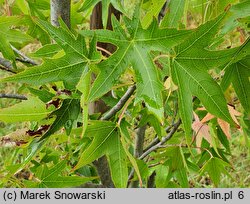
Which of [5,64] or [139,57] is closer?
[139,57]

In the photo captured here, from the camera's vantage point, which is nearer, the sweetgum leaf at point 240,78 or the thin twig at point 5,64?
the sweetgum leaf at point 240,78

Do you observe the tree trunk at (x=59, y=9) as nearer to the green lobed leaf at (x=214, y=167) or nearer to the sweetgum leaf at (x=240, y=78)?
the sweetgum leaf at (x=240, y=78)

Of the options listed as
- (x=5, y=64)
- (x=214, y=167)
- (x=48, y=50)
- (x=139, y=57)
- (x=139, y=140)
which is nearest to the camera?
(x=139, y=57)

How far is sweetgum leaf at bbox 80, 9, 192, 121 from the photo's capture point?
24.1 inches

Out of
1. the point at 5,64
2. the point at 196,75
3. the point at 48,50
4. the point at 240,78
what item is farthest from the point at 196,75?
the point at 5,64

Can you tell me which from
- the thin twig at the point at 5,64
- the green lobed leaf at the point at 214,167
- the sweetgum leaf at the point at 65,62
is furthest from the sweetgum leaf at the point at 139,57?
the green lobed leaf at the point at 214,167

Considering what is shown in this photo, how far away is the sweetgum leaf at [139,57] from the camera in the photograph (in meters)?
0.61

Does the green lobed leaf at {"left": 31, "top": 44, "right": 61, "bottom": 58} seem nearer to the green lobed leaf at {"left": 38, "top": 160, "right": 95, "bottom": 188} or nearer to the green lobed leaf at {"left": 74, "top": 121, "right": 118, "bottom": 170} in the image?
the green lobed leaf at {"left": 74, "top": 121, "right": 118, "bottom": 170}

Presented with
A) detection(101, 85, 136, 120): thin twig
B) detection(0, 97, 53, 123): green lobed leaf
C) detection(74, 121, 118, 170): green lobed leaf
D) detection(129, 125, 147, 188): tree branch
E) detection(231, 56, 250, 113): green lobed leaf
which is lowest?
detection(74, 121, 118, 170): green lobed leaf

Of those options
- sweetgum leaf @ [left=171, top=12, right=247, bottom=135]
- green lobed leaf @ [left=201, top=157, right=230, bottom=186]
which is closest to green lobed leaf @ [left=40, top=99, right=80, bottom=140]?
sweetgum leaf @ [left=171, top=12, right=247, bottom=135]

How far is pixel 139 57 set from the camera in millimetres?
634

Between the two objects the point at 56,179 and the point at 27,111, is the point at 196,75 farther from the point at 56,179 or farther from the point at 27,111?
the point at 56,179

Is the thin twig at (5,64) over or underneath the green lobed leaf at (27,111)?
over
